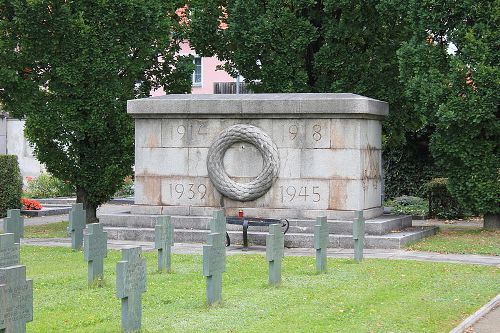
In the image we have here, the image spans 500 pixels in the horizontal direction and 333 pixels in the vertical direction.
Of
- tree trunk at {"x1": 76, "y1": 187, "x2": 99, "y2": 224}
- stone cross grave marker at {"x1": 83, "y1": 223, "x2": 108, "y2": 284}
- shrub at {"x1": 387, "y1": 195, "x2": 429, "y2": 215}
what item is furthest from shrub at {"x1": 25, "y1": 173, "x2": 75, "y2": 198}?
stone cross grave marker at {"x1": 83, "y1": 223, "x2": 108, "y2": 284}

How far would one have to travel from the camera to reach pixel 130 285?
11.2 m

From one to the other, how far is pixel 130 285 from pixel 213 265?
1849mm

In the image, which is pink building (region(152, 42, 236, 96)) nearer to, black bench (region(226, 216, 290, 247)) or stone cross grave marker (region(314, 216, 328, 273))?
black bench (region(226, 216, 290, 247))

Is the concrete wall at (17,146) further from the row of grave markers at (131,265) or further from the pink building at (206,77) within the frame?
the row of grave markers at (131,265)

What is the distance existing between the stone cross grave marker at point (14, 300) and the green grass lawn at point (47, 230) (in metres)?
14.1

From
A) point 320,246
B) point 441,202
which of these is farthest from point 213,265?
point 441,202

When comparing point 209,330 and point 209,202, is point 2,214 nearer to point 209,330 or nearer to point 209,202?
point 209,202

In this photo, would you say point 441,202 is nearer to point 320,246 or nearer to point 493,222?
point 493,222

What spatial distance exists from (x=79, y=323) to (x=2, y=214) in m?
18.7

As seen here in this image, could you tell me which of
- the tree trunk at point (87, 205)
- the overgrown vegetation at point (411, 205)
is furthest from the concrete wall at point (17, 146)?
the tree trunk at point (87, 205)

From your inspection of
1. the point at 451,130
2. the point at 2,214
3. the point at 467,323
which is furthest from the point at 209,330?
the point at 2,214

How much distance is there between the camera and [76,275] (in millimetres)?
15906

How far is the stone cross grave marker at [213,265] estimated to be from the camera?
41.6ft

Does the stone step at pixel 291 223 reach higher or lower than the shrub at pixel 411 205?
lower
